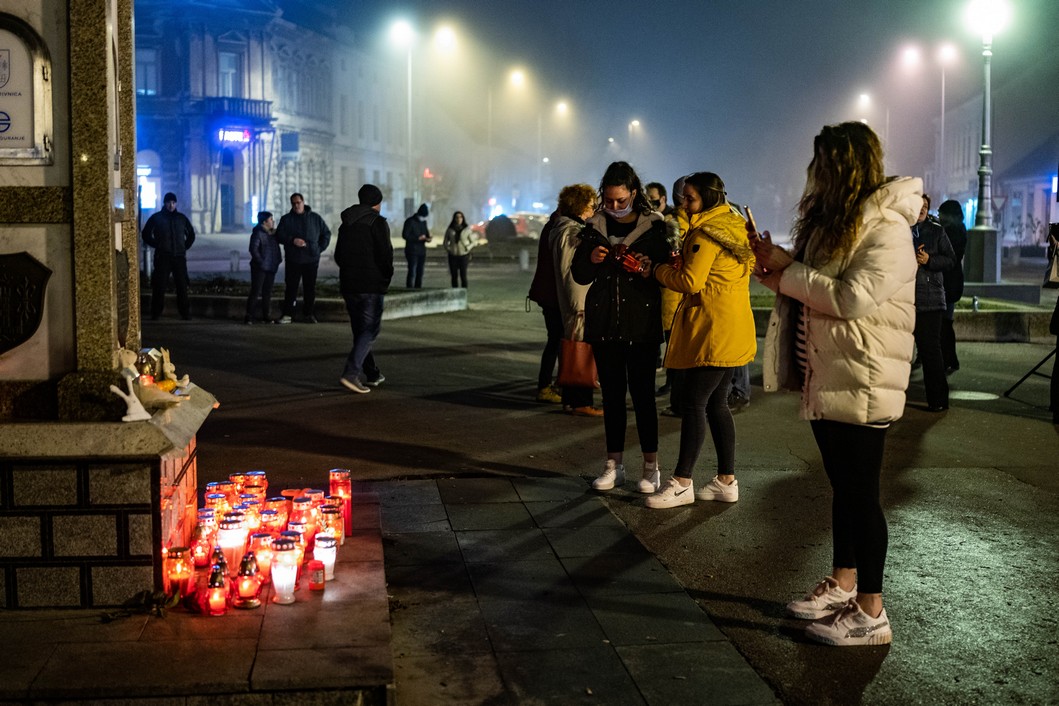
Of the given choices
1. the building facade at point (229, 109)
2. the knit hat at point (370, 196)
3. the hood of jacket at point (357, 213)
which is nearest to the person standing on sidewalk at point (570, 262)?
the knit hat at point (370, 196)

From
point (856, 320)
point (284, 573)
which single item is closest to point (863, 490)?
point (856, 320)

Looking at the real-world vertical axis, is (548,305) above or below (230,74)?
below

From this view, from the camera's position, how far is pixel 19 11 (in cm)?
484

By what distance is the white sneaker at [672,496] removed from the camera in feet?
23.1

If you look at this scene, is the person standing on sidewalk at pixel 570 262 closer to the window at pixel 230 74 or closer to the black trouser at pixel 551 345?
the black trouser at pixel 551 345

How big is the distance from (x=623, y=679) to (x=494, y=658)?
0.51m

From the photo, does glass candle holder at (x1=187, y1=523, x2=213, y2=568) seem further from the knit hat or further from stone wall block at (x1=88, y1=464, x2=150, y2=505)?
the knit hat

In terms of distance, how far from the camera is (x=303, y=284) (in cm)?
1844

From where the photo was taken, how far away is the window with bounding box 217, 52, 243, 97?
215 ft

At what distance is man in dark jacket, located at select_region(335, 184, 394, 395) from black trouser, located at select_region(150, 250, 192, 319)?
8092 millimetres

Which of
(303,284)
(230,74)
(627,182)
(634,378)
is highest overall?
(230,74)

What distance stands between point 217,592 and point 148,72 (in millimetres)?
64511

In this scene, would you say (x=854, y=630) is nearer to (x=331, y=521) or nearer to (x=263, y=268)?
(x=331, y=521)

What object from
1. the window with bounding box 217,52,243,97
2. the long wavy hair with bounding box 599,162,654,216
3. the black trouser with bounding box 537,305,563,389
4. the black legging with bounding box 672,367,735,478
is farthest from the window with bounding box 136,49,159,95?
the black legging with bounding box 672,367,735,478
